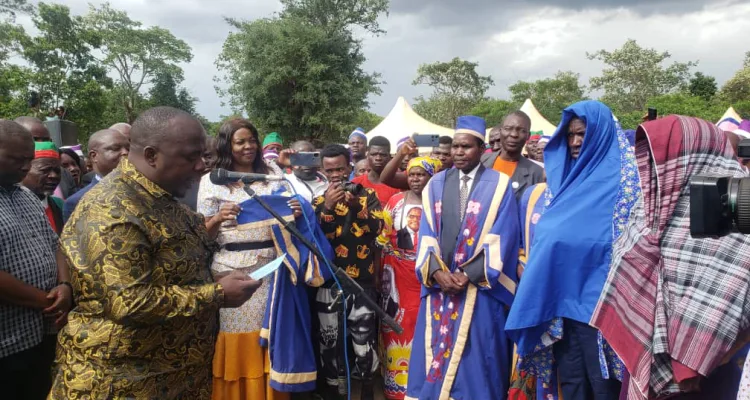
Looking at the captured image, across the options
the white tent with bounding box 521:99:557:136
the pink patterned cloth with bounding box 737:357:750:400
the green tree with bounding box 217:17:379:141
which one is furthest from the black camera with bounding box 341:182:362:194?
the green tree with bounding box 217:17:379:141

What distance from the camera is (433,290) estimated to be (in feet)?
12.4

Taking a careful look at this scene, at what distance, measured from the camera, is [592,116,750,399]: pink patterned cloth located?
2.01m

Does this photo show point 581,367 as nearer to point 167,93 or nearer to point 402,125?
point 402,125

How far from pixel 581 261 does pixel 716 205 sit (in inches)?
55.6

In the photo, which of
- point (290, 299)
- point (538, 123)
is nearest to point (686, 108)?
point (538, 123)

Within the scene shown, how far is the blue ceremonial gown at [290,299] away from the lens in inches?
144

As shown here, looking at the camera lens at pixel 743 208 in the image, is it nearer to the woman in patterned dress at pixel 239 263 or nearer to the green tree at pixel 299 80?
the woman in patterned dress at pixel 239 263

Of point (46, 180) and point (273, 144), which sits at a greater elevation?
point (273, 144)

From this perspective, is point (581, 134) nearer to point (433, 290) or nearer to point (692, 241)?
point (692, 241)

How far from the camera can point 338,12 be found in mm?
26078

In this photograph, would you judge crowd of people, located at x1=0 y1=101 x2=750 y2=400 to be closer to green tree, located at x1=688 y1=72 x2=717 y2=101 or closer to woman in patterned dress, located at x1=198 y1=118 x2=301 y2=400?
woman in patterned dress, located at x1=198 y1=118 x2=301 y2=400

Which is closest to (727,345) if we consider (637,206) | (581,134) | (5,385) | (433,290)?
(637,206)

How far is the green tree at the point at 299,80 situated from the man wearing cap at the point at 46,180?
1890 cm

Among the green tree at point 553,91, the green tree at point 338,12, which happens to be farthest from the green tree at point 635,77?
the green tree at point 338,12
